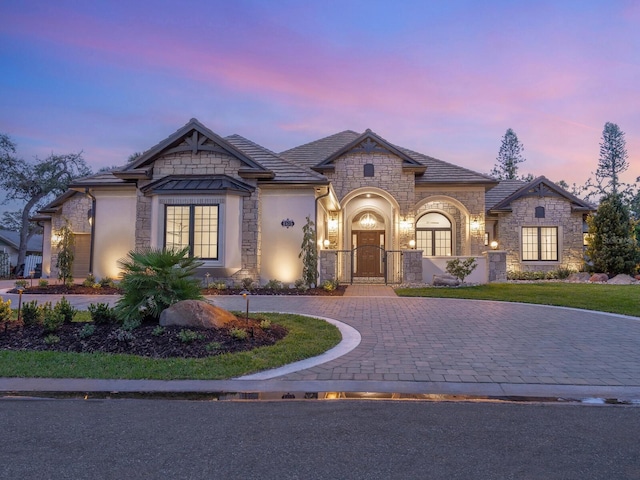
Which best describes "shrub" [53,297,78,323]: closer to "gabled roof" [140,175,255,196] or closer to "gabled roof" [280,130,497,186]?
"gabled roof" [140,175,255,196]

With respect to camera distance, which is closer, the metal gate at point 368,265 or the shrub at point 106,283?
the shrub at point 106,283

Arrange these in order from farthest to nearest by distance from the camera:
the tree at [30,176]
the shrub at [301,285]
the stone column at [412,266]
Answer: the tree at [30,176], the stone column at [412,266], the shrub at [301,285]

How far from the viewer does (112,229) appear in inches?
682

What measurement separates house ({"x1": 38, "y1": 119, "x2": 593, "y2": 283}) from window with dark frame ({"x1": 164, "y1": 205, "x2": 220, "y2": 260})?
37 mm

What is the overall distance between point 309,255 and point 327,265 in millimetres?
1309

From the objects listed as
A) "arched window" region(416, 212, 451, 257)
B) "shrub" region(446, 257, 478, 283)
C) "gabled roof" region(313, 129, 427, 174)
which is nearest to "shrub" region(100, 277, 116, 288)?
"gabled roof" region(313, 129, 427, 174)

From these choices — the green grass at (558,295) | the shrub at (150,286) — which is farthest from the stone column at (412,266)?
the shrub at (150,286)

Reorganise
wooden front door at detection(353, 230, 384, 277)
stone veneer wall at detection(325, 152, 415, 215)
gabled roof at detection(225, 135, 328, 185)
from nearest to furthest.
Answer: gabled roof at detection(225, 135, 328, 185) < stone veneer wall at detection(325, 152, 415, 215) < wooden front door at detection(353, 230, 384, 277)

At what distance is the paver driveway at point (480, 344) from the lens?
17.5 ft

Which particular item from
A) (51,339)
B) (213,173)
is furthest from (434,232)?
(51,339)

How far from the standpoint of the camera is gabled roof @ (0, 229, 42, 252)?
35375 millimetres

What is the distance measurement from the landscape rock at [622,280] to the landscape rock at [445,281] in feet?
27.7

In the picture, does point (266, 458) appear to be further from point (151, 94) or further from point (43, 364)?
point (151, 94)

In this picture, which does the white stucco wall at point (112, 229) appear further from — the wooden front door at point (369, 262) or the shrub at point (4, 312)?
the wooden front door at point (369, 262)
